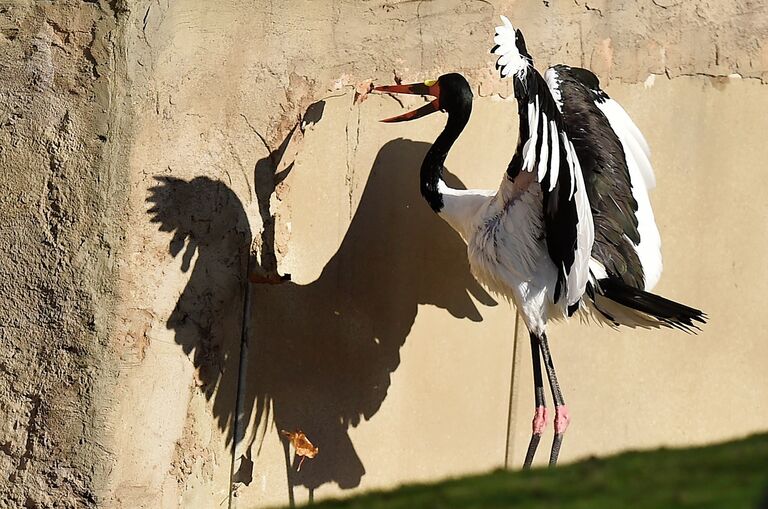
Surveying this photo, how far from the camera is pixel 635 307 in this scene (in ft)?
16.6

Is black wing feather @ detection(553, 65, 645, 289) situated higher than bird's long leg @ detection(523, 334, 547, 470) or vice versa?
black wing feather @ detection(553, 65, 645, 289)

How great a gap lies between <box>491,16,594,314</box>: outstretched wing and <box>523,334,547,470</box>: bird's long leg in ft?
0.81

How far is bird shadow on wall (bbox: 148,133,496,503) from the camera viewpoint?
5059mm

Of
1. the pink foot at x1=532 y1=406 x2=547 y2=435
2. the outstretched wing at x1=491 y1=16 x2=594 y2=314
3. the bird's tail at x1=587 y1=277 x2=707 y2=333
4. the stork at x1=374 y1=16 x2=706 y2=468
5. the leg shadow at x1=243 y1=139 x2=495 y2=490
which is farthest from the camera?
the pink foot at x1=532 y1=406 x2=547 y2=435

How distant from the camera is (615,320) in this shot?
533cm

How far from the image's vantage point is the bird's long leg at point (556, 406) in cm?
532

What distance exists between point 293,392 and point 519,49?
1.66 meters

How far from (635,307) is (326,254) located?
4.06 feet

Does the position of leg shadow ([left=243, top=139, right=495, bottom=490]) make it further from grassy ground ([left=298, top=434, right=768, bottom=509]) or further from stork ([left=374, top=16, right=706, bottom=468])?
grassy ground ([left=298, top=434, right=768, bottom=509])

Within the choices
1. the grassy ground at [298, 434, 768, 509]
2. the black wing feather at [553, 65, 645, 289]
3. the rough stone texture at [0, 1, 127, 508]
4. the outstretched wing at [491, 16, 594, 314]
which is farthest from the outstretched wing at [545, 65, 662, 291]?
the rough stone texture at [0, 1, 127, 508]

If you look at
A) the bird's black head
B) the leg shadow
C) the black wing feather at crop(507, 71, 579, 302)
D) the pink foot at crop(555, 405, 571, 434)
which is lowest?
the pink foot at crop(555, 405, 571, 434)

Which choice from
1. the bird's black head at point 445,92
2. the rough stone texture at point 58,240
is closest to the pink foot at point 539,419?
the bird's black head at point 445,92

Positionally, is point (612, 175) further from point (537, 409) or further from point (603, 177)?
point (537, 409)

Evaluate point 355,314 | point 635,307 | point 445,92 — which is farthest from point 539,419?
point 445,92
